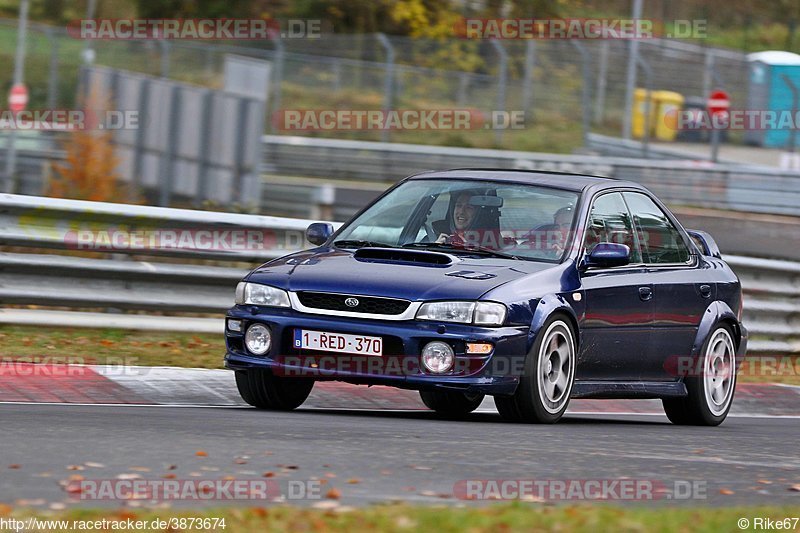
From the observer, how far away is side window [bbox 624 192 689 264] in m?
10.5

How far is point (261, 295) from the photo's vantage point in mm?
9094

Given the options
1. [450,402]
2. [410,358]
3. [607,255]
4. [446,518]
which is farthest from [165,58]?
[446,518]

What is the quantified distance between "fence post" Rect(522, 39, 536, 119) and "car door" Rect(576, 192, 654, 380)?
21.2 metres

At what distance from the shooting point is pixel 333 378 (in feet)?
29.2

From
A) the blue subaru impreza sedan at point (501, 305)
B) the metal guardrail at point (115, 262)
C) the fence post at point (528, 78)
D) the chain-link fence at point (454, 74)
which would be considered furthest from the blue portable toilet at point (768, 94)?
the blue subaru impreza sedan at point (501, 305)

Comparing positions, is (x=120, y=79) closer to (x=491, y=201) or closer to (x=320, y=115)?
(x=320, y=115)

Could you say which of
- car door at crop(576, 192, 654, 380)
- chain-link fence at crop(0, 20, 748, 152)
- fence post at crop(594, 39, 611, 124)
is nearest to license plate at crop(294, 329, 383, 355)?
car door at crop(576, 192, 654, 380)

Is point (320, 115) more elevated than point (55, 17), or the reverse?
point (55, 17)

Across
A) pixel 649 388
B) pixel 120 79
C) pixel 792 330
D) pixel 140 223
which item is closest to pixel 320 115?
pixel 120 79

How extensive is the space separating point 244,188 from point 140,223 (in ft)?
44.0

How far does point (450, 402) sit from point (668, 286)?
1597 millimetres

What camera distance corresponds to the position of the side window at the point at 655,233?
10.5m

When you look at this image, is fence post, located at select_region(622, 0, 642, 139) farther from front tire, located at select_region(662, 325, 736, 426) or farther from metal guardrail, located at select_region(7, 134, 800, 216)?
front tire, located at select_region(662, 325, 736, 426)

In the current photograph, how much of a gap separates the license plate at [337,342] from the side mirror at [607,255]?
1569 millimetres
